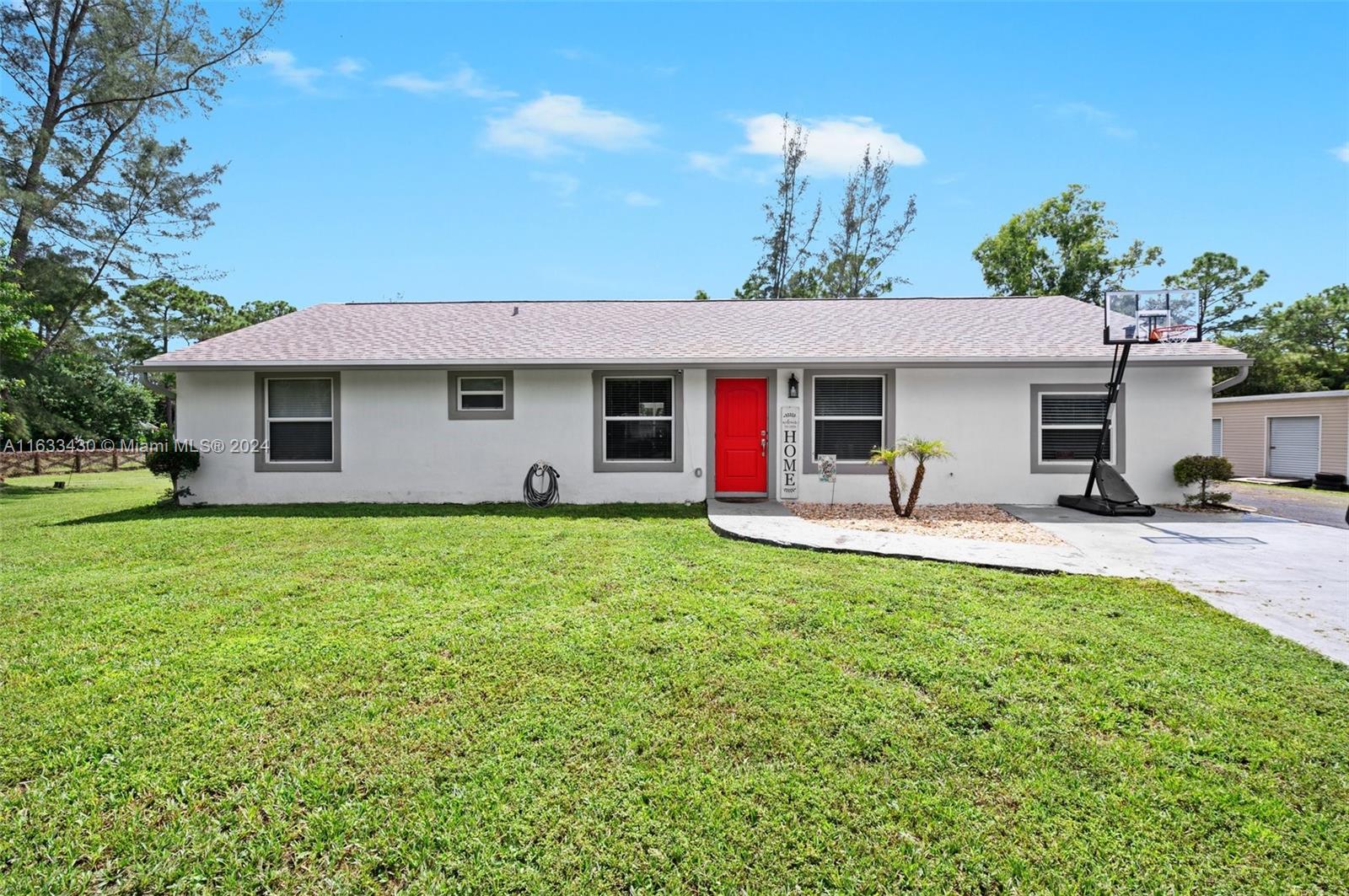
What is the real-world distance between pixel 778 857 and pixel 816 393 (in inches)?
324

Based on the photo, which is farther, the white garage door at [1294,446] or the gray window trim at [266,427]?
the white garage door at [1294,446]

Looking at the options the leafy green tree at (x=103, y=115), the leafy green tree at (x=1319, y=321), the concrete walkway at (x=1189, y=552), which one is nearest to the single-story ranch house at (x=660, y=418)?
the concrete walkway at (x=1189, y=552)

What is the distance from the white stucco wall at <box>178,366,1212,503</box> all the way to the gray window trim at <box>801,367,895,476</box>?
0.28 ft

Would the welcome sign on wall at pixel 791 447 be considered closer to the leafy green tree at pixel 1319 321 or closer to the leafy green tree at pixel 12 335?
the leafy green tree at pixel 12 335

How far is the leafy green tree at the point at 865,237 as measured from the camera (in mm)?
25156

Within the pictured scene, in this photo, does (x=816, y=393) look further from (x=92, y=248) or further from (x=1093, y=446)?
(x=92, y=248)

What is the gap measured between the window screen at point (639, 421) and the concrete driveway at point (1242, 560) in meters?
5.37

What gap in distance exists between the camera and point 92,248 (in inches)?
699

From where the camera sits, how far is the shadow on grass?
8328mm

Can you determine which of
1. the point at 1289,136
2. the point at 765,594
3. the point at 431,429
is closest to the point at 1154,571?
the point at 765,594

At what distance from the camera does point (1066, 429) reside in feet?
31.1

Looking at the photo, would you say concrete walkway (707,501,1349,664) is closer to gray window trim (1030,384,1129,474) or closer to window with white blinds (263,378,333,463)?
gray window trim (1030,384,1129,474)

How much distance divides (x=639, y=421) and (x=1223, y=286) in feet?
115

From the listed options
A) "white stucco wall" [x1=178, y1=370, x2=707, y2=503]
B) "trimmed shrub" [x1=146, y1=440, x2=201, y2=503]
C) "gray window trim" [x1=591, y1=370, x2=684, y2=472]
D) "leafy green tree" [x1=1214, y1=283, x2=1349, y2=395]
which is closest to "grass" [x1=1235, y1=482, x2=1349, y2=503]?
"gray window trim" [x1=591, y1=370, x2=684, y2=472]
